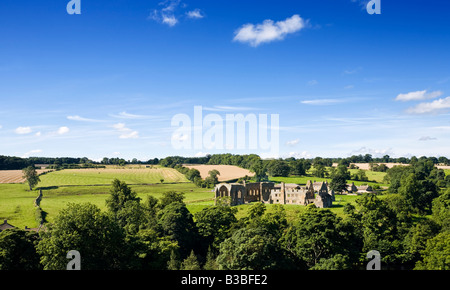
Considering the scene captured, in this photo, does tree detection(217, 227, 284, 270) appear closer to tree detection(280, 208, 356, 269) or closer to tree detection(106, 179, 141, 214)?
tree detection(280, 208, 356, 269)

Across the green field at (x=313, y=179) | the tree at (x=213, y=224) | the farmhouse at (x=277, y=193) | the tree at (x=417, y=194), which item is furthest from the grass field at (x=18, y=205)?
the green field at (x=313, y=179)

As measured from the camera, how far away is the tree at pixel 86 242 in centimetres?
3222

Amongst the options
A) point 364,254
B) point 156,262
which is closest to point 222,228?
point 156,262

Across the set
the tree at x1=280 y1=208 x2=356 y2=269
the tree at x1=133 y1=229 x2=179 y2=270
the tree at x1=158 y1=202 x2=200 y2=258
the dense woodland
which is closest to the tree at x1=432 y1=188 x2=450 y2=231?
the dense woodland

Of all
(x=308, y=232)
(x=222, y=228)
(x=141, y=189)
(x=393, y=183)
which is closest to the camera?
(x=308, y=232)

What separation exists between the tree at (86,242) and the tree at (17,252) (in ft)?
6.29

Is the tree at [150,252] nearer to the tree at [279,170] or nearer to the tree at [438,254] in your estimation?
the tree at [438,254]

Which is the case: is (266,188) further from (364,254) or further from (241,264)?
(241,264)

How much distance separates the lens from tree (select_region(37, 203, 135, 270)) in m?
32.2

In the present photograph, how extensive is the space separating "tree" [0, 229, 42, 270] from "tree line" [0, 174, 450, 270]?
0.32 feet

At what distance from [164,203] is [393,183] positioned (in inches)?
2806

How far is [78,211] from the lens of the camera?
3541 centimetres

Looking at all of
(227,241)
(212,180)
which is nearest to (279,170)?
(212,180)
